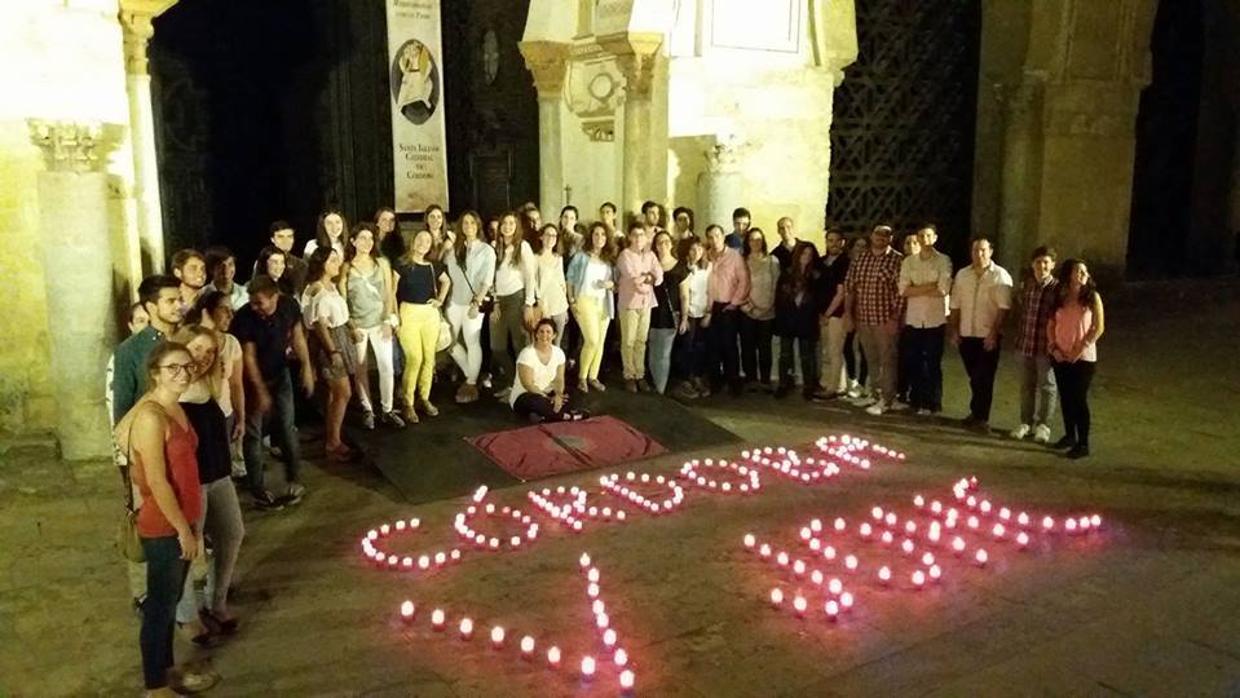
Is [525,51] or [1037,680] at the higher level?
[525,51]

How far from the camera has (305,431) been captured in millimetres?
8492

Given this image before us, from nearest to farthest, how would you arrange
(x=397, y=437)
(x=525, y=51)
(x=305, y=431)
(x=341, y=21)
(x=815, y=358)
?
(x=397, y=437) → (x=305, y=431) → (x=815, y=358) → (x=525, y=51) → (x=341, y=21)

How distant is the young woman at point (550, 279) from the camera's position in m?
8.90

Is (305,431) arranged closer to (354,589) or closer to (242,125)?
(354,589)

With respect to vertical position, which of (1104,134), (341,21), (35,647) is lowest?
(35,647)

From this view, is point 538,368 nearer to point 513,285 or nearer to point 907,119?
point 513,285

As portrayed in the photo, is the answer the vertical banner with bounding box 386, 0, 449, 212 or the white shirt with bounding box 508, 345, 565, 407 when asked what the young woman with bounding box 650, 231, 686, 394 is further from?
the vertical banner with bounding box 386, 0, 449, 212

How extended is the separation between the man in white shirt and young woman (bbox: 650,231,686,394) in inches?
92.0

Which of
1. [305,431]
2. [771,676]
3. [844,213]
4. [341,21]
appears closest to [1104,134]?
[844,213]

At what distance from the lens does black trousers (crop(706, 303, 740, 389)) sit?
375 inches

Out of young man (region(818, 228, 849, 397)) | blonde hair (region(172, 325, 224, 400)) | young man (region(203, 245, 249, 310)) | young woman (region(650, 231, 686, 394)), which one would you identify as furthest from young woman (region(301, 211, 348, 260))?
young man (region(818, 228, 849, 397))

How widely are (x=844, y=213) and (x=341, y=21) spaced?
716 cm

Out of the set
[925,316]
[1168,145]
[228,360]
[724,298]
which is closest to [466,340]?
[724,298]

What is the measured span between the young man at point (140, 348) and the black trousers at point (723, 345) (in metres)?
5.42
